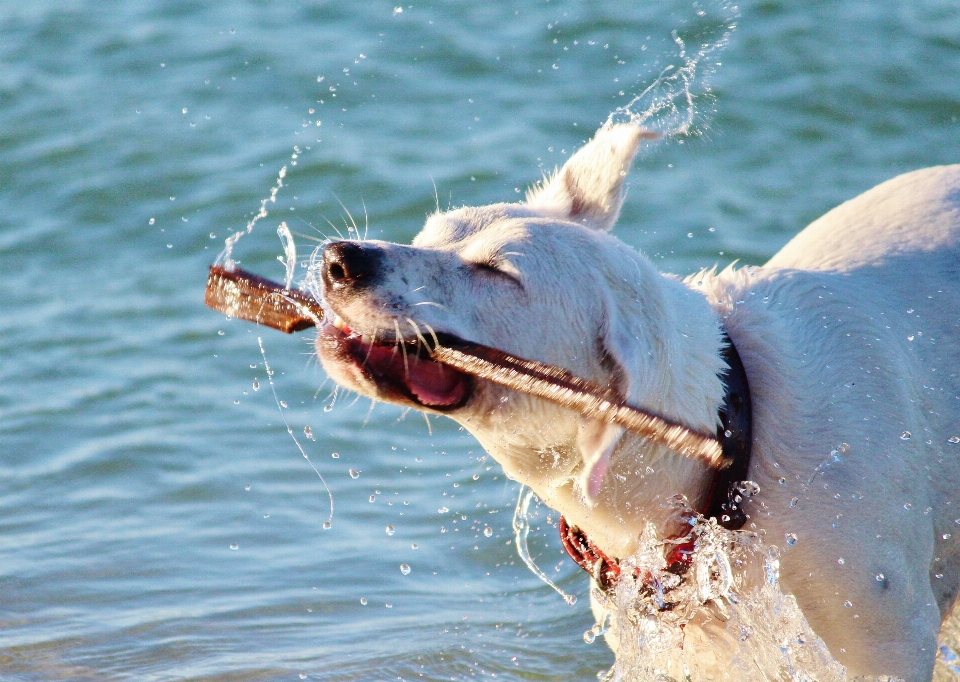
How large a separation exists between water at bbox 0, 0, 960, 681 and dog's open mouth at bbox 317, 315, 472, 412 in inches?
66.9

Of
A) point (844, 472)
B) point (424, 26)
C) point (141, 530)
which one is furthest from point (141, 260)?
point (844, 472)

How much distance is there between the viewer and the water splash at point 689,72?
7.37 metres

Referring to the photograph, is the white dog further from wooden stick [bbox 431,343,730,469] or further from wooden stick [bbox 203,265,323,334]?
wooden stick [bbox 203,265,323,334]

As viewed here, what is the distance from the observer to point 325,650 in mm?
4832

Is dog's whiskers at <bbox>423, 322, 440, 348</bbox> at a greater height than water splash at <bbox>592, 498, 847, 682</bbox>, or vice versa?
dog's whiskers at <bbox>423, 322, 440, 348</bbox>

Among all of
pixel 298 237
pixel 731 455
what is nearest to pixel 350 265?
pixel 731 455

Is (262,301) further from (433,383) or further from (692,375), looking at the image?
(692,375)

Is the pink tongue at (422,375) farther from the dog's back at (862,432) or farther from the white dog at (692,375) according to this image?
the dog's back at (862,432)

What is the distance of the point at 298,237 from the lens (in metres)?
8.12

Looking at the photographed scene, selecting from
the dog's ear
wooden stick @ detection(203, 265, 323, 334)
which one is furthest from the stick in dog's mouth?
the dog's ear

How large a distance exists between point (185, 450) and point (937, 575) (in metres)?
3.92

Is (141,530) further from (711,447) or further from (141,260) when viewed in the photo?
(711,447)

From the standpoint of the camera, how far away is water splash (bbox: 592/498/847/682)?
3.51 meters

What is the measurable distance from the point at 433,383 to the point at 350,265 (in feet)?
1.35
